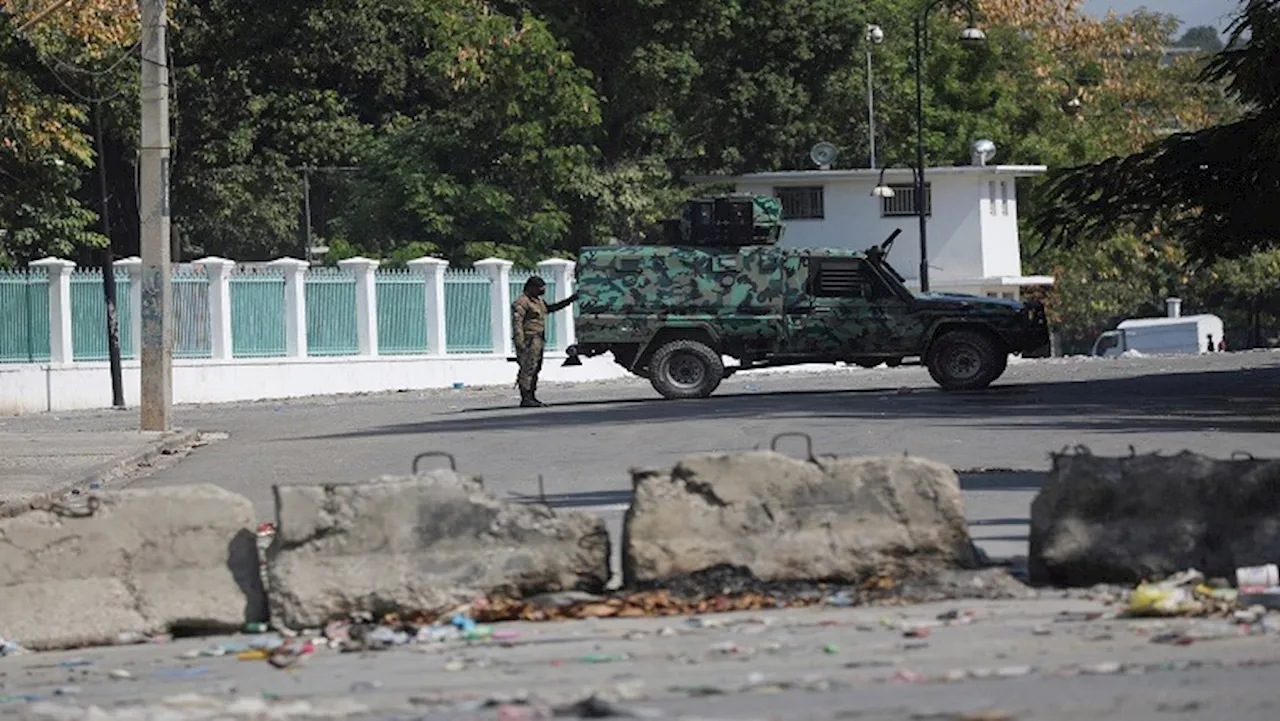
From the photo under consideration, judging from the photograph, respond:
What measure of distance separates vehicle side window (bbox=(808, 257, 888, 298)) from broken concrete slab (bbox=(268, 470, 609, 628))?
22.4 m

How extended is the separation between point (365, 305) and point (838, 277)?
1473 centimetres

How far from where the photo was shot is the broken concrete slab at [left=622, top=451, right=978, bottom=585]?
1298cm

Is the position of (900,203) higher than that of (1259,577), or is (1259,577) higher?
(900,203)

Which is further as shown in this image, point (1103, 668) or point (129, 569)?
point (129, 569)

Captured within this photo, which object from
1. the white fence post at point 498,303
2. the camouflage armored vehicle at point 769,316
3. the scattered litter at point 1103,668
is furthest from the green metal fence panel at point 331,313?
the scattered litter at point 1103,668

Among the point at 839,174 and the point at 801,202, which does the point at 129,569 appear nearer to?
the point at 839,174

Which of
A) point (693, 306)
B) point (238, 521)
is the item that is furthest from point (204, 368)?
point (238, 521)

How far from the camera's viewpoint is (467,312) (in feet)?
163

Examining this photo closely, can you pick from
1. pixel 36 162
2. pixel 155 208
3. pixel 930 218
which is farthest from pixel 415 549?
pixel 930 218

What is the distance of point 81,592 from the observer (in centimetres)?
1279

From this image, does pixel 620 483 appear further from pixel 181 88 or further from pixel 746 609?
pixel 181 88

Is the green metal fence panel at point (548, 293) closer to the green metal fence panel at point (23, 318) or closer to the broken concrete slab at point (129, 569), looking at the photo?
the green metal fence panel at point (23, 318)

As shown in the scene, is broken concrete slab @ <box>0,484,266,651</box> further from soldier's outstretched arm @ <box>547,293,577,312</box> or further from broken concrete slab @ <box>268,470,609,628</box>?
soldier's outstretched arm @ <box>547,293,577,312</box>

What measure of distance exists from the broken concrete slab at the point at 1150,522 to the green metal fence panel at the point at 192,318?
33.4m
